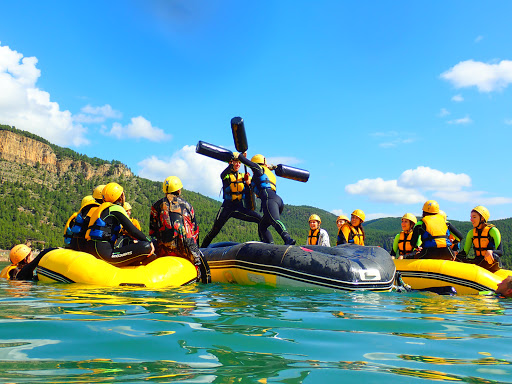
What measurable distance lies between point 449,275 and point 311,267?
2994 millimetres

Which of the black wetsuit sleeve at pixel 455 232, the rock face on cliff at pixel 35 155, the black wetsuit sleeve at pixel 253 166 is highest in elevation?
the rock face on cliff at pixel 35 155

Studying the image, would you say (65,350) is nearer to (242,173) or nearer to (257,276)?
(257,276)

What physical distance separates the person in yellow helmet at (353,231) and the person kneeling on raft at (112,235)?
6343mm

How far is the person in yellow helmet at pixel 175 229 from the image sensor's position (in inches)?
279

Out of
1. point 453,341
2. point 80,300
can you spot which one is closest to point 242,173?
point 80,300

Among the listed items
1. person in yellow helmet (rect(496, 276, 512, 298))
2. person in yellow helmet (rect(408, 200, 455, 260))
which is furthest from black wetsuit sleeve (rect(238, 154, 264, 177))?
person in yellow helmet (rect(496, 276, 512, 298))

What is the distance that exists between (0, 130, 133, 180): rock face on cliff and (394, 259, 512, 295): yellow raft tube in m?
143

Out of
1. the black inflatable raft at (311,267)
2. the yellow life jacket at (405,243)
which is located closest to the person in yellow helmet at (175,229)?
the black inflatable raft at (311,267)

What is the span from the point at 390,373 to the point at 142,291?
13.3 feet

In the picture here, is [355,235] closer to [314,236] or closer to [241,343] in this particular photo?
[314,236]

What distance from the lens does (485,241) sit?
8.95m

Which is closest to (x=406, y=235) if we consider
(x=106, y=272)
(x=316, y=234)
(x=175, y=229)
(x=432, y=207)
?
(x=432, y=207)

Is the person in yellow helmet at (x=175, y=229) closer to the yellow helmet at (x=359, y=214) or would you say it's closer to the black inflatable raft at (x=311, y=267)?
the black inflatable raft at (x=311, y=267)

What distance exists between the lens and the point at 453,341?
2715 millimetres
